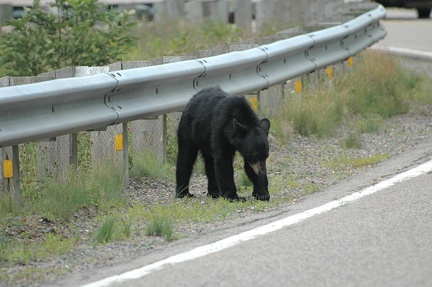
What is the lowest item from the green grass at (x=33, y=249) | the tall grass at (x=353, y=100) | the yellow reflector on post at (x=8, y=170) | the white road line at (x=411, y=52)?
the white road line at (x=411, y=52)

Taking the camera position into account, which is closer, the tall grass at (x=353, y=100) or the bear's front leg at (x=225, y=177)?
the bear's front leg at (x=225, y=177)

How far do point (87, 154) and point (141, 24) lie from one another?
38.7 ft

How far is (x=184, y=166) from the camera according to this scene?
9.89 meters

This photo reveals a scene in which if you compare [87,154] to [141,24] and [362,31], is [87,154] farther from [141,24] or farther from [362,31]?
[141,24]

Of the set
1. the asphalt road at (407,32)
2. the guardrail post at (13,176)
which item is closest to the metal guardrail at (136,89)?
the guardrail post at (13,176)

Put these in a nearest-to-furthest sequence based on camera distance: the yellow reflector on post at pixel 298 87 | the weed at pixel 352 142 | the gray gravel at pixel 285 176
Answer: the gray gravel at pixel 285 176 < the weed at pixel 352 142 < the yellow reflector on post at pixel 298 87

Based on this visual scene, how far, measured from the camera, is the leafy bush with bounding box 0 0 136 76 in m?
13.5

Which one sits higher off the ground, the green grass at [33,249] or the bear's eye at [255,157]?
the bear's eye at [255,157]

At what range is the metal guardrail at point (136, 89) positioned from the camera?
8531mm

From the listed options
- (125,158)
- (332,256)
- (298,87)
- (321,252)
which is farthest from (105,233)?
(298,87)

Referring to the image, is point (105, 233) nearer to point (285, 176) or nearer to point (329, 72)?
point (285, 176)

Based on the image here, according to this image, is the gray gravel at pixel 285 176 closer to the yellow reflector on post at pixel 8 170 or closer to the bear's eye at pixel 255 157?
the bear's eye at pixel 255 157

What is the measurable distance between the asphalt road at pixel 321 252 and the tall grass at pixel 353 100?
388cm

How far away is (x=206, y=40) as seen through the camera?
19.4 m
